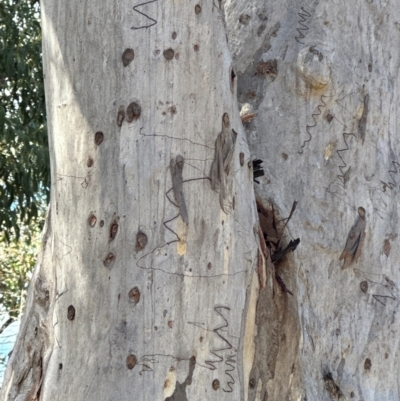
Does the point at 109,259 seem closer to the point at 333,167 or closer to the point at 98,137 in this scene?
the point at 98,137

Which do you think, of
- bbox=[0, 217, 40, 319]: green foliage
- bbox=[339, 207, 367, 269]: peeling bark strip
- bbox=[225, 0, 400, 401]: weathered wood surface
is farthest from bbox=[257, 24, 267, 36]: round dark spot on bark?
bbox=[0, 217, 40, 319]: green foliage

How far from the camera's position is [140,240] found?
5.49 ft

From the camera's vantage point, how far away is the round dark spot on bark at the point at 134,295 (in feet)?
5.42

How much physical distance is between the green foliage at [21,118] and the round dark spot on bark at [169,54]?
3590 mm

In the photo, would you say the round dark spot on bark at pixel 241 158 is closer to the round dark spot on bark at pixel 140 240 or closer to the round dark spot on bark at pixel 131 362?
the round dark spot on bark at pixel 140 240

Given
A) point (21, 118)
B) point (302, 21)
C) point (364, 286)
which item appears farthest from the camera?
point (21, 118)

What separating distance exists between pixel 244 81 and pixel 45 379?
100 cm

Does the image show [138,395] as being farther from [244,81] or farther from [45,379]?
[244,81]

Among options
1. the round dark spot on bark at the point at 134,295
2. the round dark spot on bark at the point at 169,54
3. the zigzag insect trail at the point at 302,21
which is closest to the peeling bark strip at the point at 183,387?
the round dark spot on bark at the point at 134,295

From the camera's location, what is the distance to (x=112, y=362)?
5.44ft

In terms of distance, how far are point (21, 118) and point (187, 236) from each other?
4.25 meters

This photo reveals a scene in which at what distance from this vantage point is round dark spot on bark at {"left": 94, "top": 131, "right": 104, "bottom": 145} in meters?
1.72

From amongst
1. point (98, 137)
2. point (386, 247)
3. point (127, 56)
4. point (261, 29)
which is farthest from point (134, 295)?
point (261, 29)

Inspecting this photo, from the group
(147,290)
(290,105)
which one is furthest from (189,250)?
(290,105)
